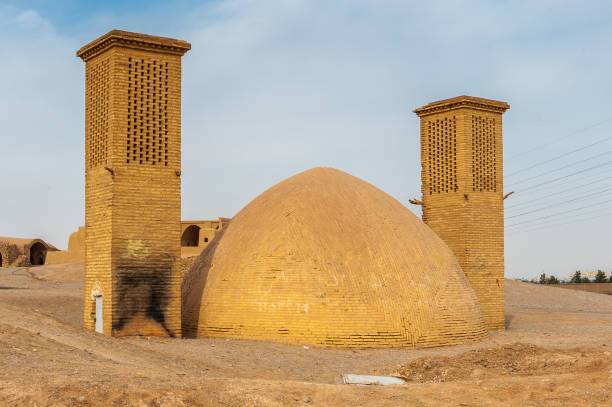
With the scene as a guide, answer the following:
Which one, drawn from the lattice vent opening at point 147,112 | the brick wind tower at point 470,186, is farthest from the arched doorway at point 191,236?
the lattice vent opening at point 147,112

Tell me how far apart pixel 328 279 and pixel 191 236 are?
24.1m

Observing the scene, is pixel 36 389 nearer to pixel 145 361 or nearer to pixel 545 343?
pixel 145 361

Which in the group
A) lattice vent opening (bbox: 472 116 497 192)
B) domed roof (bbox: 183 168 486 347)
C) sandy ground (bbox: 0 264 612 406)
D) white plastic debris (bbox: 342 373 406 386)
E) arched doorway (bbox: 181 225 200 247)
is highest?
lattice vent opening (bbox: 472 116 497 192)

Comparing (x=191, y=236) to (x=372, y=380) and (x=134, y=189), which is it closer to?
(x=134, y=189)

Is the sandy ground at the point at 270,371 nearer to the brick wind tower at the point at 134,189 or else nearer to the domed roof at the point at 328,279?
the domed roof at the point at 328,279

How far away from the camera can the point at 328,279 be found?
1584 cm

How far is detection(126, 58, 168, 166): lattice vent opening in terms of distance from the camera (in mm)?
15188

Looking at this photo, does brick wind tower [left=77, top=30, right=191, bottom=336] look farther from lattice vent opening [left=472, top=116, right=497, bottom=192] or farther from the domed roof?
lattice vent opening [left=472, top=116, right=497, bottom=192]

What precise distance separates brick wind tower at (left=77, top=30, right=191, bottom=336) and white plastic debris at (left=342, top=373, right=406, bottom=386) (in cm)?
489

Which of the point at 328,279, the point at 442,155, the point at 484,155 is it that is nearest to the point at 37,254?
the point at 442,155

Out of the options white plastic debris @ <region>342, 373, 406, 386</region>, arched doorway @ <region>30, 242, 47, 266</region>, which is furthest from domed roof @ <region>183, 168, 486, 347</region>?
arched doorway @ <region>30, 242, 47, 266</region>

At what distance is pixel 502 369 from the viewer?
1280 centimetres

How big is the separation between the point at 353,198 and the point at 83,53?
6.37m

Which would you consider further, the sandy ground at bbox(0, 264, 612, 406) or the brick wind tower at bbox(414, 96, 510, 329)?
the brick wind tower at bbox(414, 96, 510, 329)
